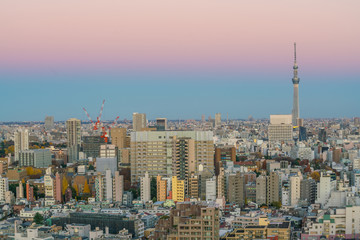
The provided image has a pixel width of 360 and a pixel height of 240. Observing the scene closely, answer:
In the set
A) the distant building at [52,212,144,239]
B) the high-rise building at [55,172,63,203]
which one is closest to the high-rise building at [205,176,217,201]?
the distant building at [52,212,144,239]

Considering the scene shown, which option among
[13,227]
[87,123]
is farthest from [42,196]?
[87,123]

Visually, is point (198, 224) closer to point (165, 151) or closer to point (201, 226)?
point (201, 226)

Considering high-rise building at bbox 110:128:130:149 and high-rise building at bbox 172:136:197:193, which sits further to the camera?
high-rise building at bbox 110:128:130:149

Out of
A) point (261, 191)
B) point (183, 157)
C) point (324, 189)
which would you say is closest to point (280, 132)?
point (183, 157)

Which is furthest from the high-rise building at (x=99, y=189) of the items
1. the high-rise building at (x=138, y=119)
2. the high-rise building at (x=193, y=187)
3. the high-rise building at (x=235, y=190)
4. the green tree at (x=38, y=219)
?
the high-rise building at (x=138, y=119)

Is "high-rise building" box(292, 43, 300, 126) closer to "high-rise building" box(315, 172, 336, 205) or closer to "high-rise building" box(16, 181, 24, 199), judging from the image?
"high-rise building" box(315, 172, 336, 205)

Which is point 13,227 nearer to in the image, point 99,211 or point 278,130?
point 99,211

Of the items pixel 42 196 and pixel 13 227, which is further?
pixel 42 196

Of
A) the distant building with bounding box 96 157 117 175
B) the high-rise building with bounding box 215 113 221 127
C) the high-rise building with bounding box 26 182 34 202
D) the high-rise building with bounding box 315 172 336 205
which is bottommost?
the high-rise building with bounding box 26 182 34 202

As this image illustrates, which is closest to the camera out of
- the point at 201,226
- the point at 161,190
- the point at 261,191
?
the point at 201,226
